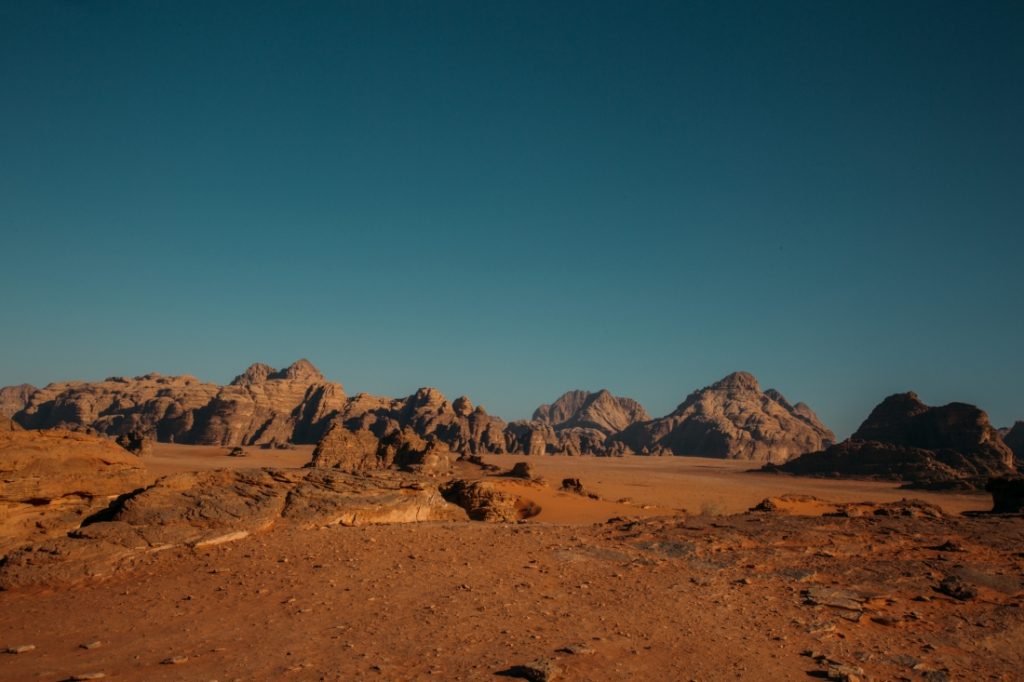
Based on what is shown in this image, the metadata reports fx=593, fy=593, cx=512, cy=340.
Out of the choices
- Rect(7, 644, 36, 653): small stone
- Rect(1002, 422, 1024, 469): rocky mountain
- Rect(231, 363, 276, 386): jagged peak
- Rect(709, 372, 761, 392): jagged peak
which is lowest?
Rect(7, 644, 36, 653): small stone

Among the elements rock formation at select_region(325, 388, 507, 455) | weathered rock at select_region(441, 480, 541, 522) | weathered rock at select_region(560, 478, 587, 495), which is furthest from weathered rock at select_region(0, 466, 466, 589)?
rock formation at select_region(325, 388, 507, 455)

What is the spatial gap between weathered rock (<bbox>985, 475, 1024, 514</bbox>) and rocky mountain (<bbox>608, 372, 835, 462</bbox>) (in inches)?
3852

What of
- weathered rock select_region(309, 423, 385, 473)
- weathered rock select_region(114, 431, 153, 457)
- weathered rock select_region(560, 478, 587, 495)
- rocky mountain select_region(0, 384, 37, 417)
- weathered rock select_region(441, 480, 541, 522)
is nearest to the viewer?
weathered rock select_region(441, 480, 541, 522)

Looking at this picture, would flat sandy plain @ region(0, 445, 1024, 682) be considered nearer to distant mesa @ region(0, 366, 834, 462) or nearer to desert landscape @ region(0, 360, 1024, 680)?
desert landscape @ region(0, 360, 1024, 680)

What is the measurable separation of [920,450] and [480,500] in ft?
188

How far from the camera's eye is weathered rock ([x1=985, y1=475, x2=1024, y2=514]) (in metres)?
→ 17.5

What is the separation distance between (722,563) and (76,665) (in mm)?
9112

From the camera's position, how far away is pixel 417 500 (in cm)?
1380

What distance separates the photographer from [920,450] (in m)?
58.2

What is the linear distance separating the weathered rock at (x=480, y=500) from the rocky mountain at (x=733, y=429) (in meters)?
104

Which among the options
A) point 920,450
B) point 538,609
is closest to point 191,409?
point 920,450

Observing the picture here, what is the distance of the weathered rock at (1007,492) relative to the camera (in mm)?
17531

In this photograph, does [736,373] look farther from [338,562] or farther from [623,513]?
[338,562]

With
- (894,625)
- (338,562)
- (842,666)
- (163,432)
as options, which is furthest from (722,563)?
(163,432)
